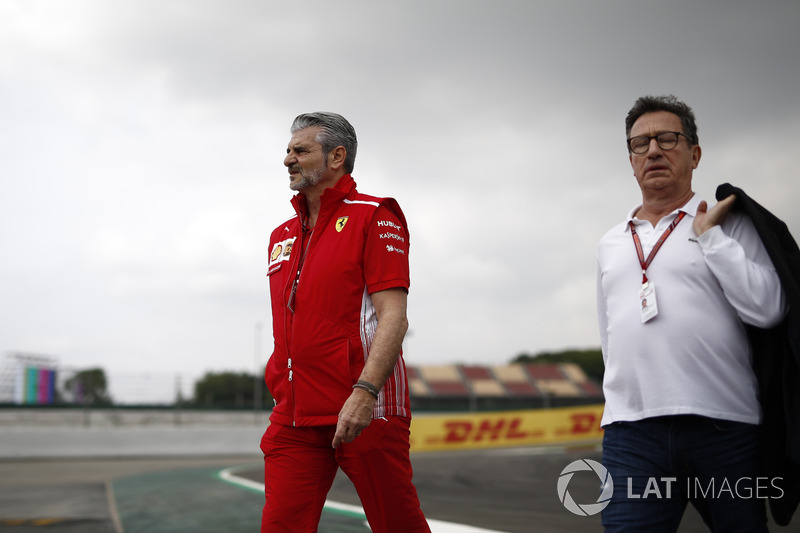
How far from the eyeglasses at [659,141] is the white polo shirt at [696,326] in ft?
0.84

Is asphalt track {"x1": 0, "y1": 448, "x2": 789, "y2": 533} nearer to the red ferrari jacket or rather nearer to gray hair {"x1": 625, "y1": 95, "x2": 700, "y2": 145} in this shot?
the red ferrari jacket

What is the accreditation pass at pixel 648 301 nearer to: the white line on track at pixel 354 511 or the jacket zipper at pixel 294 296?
the jacket zipper at pixel 294 296

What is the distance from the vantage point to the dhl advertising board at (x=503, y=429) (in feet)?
90.9

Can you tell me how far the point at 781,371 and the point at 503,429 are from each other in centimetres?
2810

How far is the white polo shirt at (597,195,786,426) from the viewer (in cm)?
215

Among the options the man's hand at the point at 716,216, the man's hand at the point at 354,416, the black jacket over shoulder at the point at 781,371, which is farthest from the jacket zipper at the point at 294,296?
the black jacket over shoulder at the point at 781,371

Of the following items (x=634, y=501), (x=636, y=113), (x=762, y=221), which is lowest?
(x=634, y=501)

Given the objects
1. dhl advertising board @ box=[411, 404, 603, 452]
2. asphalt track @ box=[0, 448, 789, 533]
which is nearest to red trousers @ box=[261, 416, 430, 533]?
asphalt track @ box=[0, 448, 789, 533]

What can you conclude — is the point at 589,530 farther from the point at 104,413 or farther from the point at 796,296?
the point at 104,413

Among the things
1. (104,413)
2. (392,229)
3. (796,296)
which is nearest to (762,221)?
(796,296)

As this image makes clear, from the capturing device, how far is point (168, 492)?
9344 mm

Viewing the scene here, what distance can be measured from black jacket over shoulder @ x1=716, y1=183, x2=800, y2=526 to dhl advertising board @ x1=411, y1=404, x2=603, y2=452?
25294mm

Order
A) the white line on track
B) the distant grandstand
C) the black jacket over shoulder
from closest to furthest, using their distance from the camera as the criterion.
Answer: the black jacket over shoulder
the white line on track
the distant grandstand

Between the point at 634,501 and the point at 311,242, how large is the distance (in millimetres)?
1449
